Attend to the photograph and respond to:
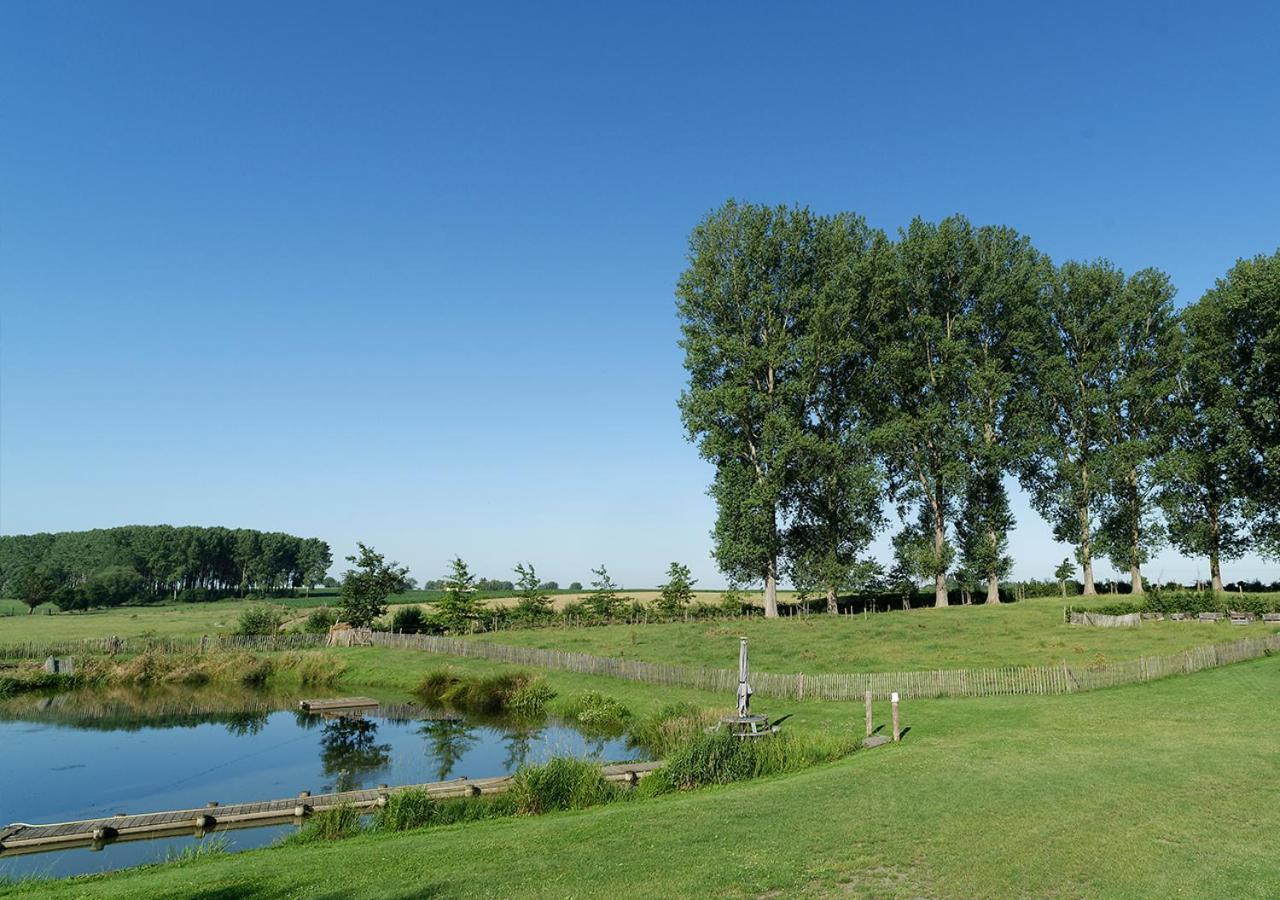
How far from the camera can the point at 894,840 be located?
12.4 meters

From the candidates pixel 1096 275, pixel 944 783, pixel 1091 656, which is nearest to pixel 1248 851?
pixel 944 783

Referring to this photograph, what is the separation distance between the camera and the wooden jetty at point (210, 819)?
19875mm

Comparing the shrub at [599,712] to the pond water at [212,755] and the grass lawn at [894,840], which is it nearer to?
the pond water at [212,755]

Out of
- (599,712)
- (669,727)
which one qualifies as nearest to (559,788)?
→ (669,727)

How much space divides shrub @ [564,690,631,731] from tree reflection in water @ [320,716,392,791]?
27.6 feet

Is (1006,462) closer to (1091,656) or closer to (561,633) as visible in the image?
(1091,656)

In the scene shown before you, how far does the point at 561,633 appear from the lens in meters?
63.1

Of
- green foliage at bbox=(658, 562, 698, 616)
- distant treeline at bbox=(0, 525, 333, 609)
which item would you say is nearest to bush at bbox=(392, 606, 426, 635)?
green foliage at bbox=(658, 562, 698, 616)

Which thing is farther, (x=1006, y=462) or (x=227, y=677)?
(x=1006, y=462)

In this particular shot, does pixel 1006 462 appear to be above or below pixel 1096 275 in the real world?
below

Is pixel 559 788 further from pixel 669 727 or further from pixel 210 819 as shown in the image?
pixel 210 819

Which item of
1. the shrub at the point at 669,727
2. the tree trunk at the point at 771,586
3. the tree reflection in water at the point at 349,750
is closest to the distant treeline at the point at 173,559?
the tree reflection in water at the point at 349,750

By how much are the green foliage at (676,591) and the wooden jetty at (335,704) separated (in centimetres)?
3456

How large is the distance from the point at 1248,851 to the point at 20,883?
21.9 meters
